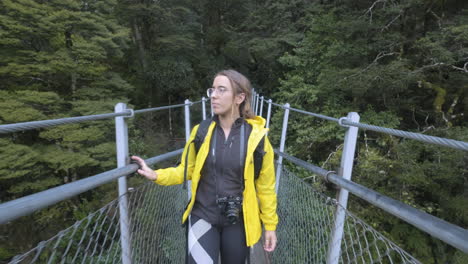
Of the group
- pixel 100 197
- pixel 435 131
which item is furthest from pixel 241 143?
pixel 100 197

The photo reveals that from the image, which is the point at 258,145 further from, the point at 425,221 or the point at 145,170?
the point at 425,221

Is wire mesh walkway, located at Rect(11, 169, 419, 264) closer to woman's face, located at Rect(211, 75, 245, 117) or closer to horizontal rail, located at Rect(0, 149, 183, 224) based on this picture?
horizontal rail, located at Rect(0, 149, 183, 224)

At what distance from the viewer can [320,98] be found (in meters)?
7.34

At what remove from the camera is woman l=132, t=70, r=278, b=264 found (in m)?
1.11

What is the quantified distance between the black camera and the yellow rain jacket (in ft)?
0.13

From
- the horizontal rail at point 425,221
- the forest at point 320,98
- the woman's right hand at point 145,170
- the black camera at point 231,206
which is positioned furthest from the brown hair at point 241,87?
the forest at point 320,98

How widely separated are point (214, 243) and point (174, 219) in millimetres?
790

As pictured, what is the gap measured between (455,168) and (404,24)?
3651 millimetres

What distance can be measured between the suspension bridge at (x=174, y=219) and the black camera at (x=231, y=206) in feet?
1.25

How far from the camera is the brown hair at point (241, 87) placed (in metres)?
1.17

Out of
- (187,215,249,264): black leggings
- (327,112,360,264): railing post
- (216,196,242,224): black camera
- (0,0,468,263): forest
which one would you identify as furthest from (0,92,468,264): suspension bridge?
(0,0,468,263): forest

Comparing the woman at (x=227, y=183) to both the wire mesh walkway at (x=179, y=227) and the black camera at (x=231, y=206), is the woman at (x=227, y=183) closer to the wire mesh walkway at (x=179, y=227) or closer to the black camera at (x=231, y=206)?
the black camera at (x=231, y=206)

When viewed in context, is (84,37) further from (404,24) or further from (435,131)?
(435,131)

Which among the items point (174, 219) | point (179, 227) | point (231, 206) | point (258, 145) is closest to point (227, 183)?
point (231, 206)
